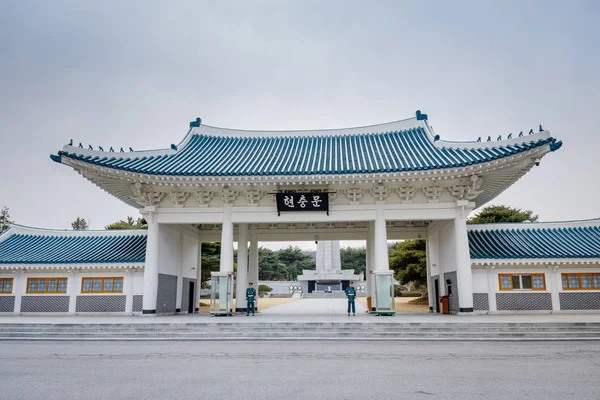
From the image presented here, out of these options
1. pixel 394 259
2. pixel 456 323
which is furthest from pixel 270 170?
pixel 394 259

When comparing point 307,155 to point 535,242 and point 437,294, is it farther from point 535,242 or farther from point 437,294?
point 535,242

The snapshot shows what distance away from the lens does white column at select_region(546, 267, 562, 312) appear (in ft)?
54.5

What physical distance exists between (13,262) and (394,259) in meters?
21.7

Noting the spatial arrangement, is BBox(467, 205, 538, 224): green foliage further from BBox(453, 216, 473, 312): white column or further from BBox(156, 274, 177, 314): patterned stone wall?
BBox(156, 274, 177, 314): patterned stone wall

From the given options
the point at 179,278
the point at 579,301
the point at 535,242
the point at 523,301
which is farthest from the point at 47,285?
the point at 579,301

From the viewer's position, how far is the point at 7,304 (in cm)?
1823

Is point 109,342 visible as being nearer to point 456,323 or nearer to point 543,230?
point 456,323

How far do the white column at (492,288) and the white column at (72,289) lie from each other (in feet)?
53.7

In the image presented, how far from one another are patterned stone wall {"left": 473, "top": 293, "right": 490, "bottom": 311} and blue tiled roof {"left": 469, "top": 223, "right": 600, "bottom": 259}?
1.44 metres

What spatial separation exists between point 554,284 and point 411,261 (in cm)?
1303

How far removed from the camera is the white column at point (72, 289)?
1791cm

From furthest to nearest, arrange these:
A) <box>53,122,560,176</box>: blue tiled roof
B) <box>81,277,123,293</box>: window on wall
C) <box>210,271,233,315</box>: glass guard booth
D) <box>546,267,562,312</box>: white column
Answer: <box>81,277,123,293</box>: window on wall
<box>546,267,562,312</box>: white column
<box>210,271,233,315</box>: glass guard booth
<box>53,122,560,176</box>: blue tiled roof

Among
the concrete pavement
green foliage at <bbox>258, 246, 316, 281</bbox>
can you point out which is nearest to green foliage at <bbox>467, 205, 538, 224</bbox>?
the concrete pavement

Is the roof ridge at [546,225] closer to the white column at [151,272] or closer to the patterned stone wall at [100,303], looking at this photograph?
the white column at [151,272]
